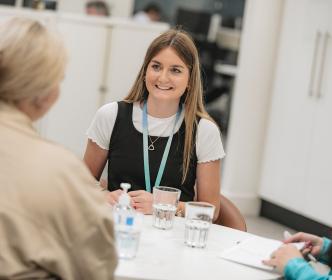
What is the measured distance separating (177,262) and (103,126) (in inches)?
36.9

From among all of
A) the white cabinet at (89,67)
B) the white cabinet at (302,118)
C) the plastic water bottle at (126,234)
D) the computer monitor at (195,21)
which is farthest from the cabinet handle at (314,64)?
the computer monitor at (195,21)

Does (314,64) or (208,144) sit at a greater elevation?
(314,64)

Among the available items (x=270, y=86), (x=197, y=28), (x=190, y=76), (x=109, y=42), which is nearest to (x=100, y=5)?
(x=197, y=28)

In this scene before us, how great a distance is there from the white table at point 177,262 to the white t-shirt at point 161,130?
511 millimetres

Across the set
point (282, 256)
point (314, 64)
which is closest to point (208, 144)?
point (282, 256)

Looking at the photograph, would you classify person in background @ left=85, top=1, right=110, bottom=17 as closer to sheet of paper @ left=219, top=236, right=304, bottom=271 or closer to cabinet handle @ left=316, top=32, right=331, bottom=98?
cabinet handle @ left=316, top=32, right=331, bottom=98

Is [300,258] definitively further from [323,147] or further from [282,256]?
[323,147]

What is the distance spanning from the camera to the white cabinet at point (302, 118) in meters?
4.76

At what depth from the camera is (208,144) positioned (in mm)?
2582

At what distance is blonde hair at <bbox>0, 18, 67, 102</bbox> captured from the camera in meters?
1.41

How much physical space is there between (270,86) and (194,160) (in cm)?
286

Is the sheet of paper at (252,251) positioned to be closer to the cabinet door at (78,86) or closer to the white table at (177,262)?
the white table at (177,262)

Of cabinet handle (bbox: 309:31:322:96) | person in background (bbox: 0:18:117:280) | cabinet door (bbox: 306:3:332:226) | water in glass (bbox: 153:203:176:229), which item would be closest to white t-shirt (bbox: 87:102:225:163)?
water in glass (bbox: 153:203:176:229)

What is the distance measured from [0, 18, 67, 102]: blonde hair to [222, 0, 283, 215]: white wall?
12.8ft
